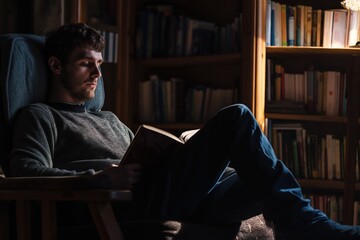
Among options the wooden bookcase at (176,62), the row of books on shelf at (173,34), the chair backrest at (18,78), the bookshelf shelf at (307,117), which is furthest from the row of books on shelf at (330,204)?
the chair backrest at (18,78)

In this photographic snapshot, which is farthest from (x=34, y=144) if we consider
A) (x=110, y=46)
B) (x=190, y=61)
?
(x=190, y=61)

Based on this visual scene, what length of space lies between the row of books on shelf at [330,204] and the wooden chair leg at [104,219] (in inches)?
74.4

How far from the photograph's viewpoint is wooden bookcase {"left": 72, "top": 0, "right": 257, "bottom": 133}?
304 cm

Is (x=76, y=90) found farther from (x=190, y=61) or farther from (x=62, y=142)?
(x=190, y=61)

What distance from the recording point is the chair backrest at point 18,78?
74.4 inches

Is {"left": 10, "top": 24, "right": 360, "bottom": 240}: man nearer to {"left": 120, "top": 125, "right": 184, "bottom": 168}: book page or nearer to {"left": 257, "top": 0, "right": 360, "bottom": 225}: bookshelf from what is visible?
{"left": 120, "top": 125, "right": 184, "bottom": 168}: book page

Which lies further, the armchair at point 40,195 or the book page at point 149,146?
the book page at point 149,146

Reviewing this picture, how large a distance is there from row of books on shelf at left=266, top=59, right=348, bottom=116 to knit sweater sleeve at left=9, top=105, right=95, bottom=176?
153cm

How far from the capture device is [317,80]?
10.6ft

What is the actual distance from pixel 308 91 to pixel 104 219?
6.40 feet

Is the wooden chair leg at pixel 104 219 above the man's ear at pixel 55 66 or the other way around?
the other way around

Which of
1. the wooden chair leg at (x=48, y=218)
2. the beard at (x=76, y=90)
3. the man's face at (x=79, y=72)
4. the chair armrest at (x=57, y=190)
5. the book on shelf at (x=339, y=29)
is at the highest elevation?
the book on shelf at (x=339, y=29)

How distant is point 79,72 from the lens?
2.07 meters

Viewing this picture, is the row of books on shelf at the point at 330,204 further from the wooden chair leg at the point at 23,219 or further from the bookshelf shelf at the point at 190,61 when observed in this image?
the wooden chair leg at the point at 23,219
